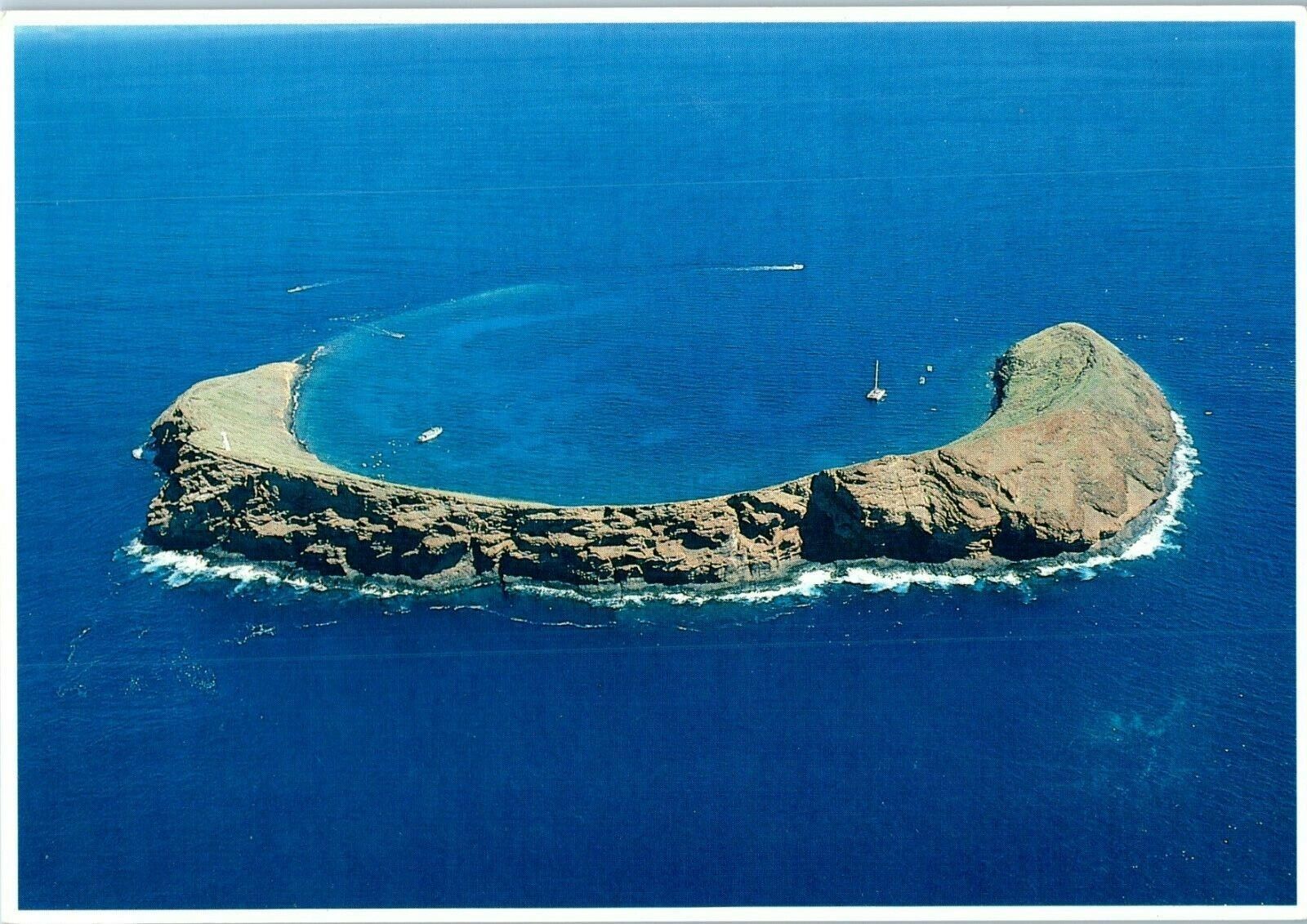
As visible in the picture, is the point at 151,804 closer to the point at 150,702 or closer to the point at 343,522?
the point at 150,702

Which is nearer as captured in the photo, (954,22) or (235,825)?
(235,825)

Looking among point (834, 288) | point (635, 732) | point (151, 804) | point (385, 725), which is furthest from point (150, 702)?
point (834, 288)

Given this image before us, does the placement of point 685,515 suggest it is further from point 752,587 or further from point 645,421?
point 645,421

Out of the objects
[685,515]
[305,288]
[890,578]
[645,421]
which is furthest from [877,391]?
[305,288]

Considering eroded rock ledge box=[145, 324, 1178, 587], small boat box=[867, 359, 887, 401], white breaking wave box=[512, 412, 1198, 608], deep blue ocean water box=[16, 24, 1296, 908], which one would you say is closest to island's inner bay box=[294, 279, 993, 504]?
deep blue ocean water box=[16, 24, 1296, 908]

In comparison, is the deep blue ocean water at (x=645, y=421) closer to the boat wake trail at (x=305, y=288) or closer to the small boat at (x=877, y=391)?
the boat wake trail at (x=305, y=288)
